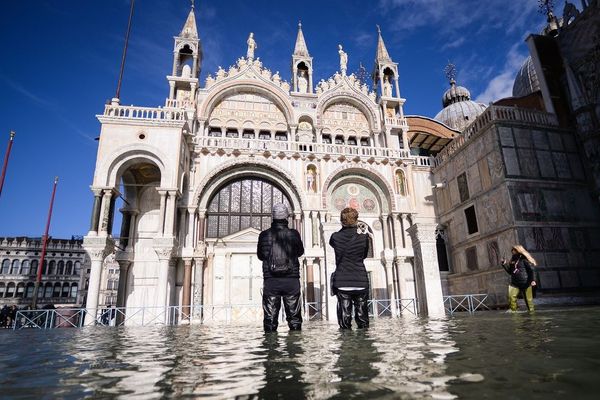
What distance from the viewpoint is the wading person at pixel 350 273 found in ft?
15.9

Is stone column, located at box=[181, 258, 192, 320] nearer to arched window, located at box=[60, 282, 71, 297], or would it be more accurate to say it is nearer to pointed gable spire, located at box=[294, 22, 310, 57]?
pointed gable spire, located at box=[294, 22, 310, 57]

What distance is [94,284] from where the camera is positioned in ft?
42.0

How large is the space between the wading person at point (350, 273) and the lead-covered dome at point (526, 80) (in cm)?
3348

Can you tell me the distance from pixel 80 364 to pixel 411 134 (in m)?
25.2

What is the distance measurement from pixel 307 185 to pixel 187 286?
24.1ft

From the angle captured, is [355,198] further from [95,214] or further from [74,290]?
[74,290]

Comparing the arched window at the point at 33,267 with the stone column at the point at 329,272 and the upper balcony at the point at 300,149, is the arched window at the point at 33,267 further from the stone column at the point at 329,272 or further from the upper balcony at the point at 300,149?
the stone column at the point at 329,272

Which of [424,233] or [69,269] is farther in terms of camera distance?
[69,269]

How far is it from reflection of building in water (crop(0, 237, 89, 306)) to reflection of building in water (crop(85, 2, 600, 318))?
38772 mm

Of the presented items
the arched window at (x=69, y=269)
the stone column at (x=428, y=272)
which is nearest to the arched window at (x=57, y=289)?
the arched window at (x=69, y=269)

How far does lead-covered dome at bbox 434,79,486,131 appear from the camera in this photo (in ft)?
127

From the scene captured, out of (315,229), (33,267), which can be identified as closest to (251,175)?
(315,229)

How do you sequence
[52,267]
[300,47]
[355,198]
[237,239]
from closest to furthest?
1. [237,239]
2. [355,198]
3. [300,47]
4. [52,267]

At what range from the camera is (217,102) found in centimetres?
1933
